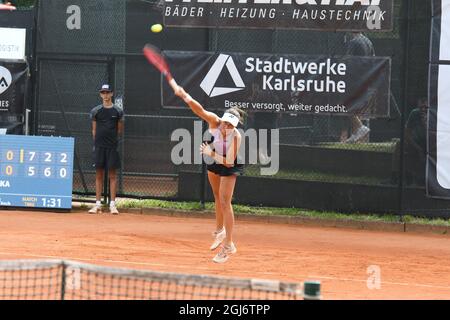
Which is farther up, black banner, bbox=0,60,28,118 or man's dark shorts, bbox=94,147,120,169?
black banner, bbox=0,60,28,118

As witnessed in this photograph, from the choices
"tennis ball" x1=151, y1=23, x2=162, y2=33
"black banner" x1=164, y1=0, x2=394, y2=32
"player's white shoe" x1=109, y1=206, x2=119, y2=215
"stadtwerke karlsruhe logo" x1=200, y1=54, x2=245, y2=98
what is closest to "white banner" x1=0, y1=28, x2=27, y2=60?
"tennis ball" x1=151, y1=23, x2=162, y2=33

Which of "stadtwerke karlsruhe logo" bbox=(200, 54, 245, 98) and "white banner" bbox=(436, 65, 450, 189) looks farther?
"stadtwerke karlsruhe logo" bbox=(200, 54, 245, 98)

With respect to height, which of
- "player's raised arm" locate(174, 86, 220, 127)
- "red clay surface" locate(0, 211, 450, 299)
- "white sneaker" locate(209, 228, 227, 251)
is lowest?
"red clay surface" locate(0, 211, 450, 299)

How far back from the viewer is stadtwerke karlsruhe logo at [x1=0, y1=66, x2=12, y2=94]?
16891 millimetres

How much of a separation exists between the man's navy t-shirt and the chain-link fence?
40 cm

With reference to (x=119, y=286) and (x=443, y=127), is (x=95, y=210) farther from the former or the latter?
(x=119, y=286)

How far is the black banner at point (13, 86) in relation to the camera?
16875 mm

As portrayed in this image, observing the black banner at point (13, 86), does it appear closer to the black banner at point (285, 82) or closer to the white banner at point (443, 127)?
the black banner at point (285, 82)

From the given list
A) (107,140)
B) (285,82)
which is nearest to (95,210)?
(107,140)

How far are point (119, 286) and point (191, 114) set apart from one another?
880 cm

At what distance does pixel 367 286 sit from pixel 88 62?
→ 7915 mm

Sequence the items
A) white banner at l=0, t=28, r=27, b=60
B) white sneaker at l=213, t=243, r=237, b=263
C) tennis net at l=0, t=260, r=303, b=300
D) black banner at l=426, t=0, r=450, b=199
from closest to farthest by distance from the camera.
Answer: tennis net at l=0, t=260, r=303, b=300, white sneaker at l=213, t=243, r=237, b=263, black banner at l=426, t=0, r=450, b=199, white banner at l=0, t=28, r=27, b=60

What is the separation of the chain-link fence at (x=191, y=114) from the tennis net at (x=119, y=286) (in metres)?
6.01

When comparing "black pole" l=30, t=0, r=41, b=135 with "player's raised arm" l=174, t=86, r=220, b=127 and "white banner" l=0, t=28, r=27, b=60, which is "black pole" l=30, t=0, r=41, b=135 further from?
"player's raised arm" l=174, t=86, r=220, b=127
